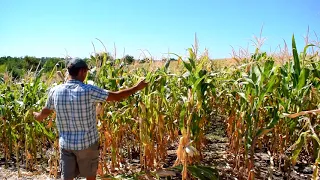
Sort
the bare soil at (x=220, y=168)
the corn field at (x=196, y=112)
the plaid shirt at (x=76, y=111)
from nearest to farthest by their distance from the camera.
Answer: the plaid shirt at (x=76, y=111) → the corn field at (x=196, y=112) → the bare soil at (x=220, y=168)

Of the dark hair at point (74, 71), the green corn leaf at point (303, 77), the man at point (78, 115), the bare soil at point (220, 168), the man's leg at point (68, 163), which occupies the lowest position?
the bare soil at point (220, 168)

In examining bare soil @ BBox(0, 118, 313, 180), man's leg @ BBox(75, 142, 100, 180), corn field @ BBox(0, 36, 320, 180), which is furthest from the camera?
bare soil @ BBox(0, 118, 313, 180)

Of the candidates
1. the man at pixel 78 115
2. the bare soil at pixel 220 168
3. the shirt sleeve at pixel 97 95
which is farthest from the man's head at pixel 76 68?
the bare soil at pixel 220 168

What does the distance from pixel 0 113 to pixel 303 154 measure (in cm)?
436

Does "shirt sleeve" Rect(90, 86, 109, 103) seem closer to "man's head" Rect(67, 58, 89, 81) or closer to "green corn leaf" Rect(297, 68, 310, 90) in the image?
"man's head" Rect(67, 58, 89, 81)

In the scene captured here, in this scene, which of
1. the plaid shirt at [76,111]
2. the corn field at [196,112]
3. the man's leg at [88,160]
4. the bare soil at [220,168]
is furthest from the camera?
the bare soil at [220,168]

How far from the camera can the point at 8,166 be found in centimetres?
486

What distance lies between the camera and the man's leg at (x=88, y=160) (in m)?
2.86

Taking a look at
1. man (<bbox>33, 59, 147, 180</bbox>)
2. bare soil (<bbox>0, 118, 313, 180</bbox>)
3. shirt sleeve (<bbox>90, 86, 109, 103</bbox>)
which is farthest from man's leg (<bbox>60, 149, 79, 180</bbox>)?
bare soil (<bbox>0, 118, 313, 180</bbox>)

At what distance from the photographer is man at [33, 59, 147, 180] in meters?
2.71

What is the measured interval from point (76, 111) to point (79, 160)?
49 cm

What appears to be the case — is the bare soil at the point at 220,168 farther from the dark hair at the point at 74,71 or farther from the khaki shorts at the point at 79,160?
the dark hair at the point at 74,71

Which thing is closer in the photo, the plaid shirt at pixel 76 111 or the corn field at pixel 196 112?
the plaid shirt at pixel 76 111

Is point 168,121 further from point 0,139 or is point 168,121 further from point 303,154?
point 0,139
